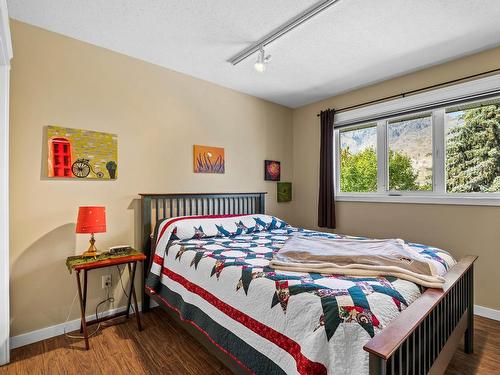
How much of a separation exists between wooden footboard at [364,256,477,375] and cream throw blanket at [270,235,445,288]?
11cm

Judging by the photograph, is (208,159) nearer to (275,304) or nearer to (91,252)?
(91,252)

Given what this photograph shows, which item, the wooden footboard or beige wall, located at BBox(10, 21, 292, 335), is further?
beige wall, located at BBox(10, 21, 292, 335)

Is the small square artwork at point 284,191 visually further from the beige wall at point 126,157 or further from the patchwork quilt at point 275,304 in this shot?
the patchwork quilt at point 275,304

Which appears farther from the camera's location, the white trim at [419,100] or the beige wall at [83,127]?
the white trim at [419,100]

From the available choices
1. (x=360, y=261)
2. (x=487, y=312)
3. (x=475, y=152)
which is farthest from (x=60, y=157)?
(x=487, y=312)

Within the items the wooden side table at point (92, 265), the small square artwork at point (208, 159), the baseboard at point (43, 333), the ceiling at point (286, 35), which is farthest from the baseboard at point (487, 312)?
the baseboard at point (43, 333)

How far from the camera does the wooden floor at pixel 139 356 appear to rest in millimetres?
1809

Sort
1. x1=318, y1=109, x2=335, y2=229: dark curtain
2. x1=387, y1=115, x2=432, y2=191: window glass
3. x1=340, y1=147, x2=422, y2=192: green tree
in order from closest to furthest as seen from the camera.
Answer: x1=387, y1=115, x2=432, y2=191: window glass < x1=340, y1=147, x2=422, y2=192: green tree < x1=318, y1=109, x2=335, y2=229: dark curtain

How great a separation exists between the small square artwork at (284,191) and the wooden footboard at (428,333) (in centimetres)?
240

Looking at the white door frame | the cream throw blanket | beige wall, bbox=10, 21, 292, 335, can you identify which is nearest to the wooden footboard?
the cream throw blanket

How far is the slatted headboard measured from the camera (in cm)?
267

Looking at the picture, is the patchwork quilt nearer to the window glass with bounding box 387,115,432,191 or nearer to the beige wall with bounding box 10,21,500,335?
the beige wall with bounding box 10,21,500,335

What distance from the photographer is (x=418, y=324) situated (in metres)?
1.05

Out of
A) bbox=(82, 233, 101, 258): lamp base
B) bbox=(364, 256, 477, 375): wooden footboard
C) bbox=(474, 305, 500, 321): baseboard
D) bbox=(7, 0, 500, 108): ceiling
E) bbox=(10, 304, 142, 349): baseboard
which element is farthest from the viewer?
bbox=(474, 305, 500, 321): baseboard
